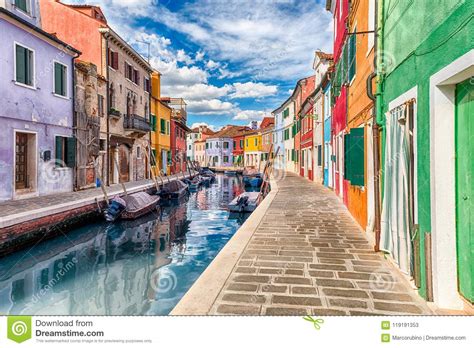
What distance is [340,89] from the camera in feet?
38.7

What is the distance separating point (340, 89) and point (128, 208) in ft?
Result: 30.7

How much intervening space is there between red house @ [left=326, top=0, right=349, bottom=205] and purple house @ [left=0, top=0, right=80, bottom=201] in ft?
36.4

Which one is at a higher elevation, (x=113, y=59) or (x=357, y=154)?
(x=113, y=59)

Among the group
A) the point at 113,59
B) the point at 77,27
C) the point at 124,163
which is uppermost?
the point at 77,27

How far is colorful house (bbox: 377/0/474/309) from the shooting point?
2992 millimetres

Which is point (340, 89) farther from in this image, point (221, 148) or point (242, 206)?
point (221, 148)

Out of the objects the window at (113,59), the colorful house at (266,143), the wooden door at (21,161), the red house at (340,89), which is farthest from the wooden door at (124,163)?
the colorful house at (266,143)

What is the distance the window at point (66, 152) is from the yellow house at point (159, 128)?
1229 cm

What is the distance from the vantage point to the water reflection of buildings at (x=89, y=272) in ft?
19.6

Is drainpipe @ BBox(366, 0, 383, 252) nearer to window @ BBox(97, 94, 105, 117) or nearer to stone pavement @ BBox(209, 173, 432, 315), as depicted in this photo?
stone pavement @ BBox(209, 173, 432, 315)

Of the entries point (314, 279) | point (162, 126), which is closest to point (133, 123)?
point (162, 126)

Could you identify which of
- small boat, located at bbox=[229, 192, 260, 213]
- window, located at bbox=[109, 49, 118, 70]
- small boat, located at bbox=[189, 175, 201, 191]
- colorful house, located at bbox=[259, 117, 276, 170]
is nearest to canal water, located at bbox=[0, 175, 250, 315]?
small boat, located at bbox=[229, 192, 260, 213]
